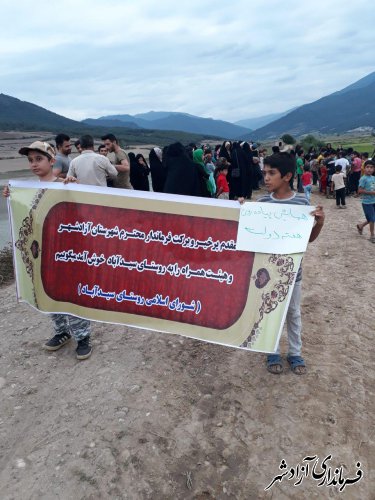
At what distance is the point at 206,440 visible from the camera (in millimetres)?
3082

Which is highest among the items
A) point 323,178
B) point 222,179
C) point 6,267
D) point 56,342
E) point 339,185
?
point 222,179

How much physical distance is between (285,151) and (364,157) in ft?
47.6

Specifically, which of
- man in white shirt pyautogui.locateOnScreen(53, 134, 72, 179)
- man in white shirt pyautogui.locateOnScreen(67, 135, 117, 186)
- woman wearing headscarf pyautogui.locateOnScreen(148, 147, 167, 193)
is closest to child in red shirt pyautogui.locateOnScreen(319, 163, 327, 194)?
woman wearing headscarf pyautogui.locateOnScreen(148, 147, 167, 193)

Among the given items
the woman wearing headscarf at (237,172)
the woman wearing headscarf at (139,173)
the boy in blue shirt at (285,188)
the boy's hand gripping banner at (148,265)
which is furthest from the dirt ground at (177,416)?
the woman wearing headscarf at (237,172)

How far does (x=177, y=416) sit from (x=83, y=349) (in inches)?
53.6

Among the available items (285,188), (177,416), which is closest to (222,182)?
(285,188)

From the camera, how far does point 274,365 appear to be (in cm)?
379

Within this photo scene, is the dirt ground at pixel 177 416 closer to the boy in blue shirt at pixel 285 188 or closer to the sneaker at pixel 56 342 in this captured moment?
the sneaker at pixel 56 342

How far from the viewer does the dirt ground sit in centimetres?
272

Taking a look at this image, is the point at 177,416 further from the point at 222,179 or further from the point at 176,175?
the point at 222,179

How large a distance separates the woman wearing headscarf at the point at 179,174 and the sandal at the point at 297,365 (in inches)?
125

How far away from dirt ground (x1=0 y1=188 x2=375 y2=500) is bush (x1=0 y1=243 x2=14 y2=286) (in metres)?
2.78

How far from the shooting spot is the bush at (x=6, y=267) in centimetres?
745

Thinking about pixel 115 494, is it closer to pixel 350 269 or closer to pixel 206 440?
pixel 206 440
